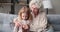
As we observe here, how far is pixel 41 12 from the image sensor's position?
2117 millimetres

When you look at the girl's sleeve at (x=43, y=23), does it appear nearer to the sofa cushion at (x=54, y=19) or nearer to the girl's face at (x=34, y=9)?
the girl's face at (x=34, y=9)

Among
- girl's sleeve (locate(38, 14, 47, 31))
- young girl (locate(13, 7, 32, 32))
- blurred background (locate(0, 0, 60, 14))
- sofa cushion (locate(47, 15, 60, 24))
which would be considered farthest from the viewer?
blurred background (locate(0, 0, 60, 14))

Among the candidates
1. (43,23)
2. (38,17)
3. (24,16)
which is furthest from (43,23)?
(24,16)

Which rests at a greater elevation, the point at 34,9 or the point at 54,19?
the point at 34,9

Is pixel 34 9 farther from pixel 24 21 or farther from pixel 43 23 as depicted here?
pixel 24 21

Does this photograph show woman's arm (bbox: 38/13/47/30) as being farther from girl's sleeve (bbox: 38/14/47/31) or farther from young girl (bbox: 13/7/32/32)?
A: young girl (bbox: 13/7/32/32)

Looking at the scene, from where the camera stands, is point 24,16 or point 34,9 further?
point 34,9

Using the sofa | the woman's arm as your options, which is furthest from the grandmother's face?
the sofa

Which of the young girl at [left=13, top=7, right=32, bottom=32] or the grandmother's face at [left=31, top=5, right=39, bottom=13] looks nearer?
the young girl at [left=13, top=7, right=32, bottom=32]

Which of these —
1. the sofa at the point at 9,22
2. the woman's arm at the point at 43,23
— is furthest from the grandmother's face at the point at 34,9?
the sofa at the point at 9,22

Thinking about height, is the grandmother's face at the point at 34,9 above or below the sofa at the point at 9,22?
above

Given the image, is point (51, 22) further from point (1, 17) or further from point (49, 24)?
point (1, 17)

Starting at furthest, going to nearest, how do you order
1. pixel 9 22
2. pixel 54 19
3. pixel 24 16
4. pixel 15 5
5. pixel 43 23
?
pixel 15 5 → pixel 54 19 → pixel 9 22 → pixel 43 23 → pixel 24 16

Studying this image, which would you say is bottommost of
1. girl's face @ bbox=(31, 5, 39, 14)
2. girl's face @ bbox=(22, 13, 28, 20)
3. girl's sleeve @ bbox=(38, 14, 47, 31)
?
girl's sleeve @ bbox=(38, 14, 47, 31)
